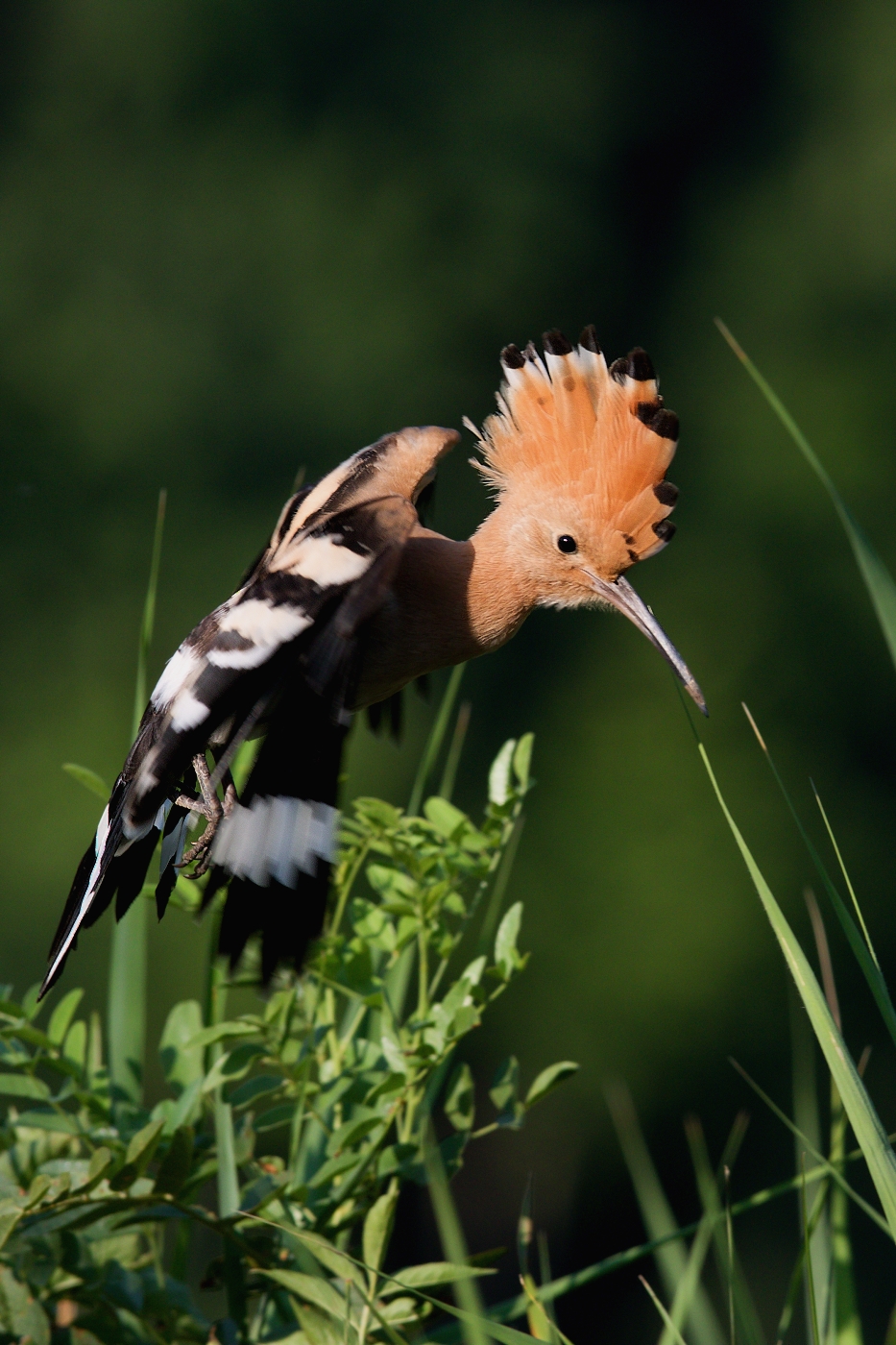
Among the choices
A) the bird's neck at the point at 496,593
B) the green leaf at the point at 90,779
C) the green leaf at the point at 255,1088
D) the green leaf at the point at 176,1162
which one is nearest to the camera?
the green leaf at the point at 176,1162

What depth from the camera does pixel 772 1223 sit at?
5648 mm

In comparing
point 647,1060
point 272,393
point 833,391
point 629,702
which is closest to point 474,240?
point 272,393

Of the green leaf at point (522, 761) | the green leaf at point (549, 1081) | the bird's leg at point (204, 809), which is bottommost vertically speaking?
the green leaf at point (549, 1081)

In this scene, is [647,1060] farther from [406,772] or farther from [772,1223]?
[406,772]

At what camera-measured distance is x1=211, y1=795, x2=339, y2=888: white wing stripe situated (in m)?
1.14

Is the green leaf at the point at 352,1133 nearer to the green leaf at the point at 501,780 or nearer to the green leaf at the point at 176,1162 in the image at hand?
the green leaf at the point at 176,1162

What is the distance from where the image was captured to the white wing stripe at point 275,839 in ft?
3.74

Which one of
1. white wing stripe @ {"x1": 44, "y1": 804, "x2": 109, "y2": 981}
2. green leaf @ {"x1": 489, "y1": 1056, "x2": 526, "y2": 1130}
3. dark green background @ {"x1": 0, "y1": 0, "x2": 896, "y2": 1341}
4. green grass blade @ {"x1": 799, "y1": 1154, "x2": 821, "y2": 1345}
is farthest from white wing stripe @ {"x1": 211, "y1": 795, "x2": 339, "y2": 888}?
dark green background @ {"x1": 0, "y1": 0, "x2": 896, "y2": 1341}

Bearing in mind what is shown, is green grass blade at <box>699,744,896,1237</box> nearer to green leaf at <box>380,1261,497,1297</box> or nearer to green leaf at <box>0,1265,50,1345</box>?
green leaf at <box>380,1261,497,1297</box>

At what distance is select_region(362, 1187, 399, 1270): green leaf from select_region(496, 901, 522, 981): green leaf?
0.18m

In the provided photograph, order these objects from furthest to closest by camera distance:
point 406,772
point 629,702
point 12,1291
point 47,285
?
point 47,285, point 629,702, point 406,772, point 12,1291

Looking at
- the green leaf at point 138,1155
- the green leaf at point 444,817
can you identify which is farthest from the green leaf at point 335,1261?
the green leaf at point 444,817

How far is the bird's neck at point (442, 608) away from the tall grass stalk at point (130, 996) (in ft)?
0.76

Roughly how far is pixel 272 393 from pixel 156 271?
712mm
